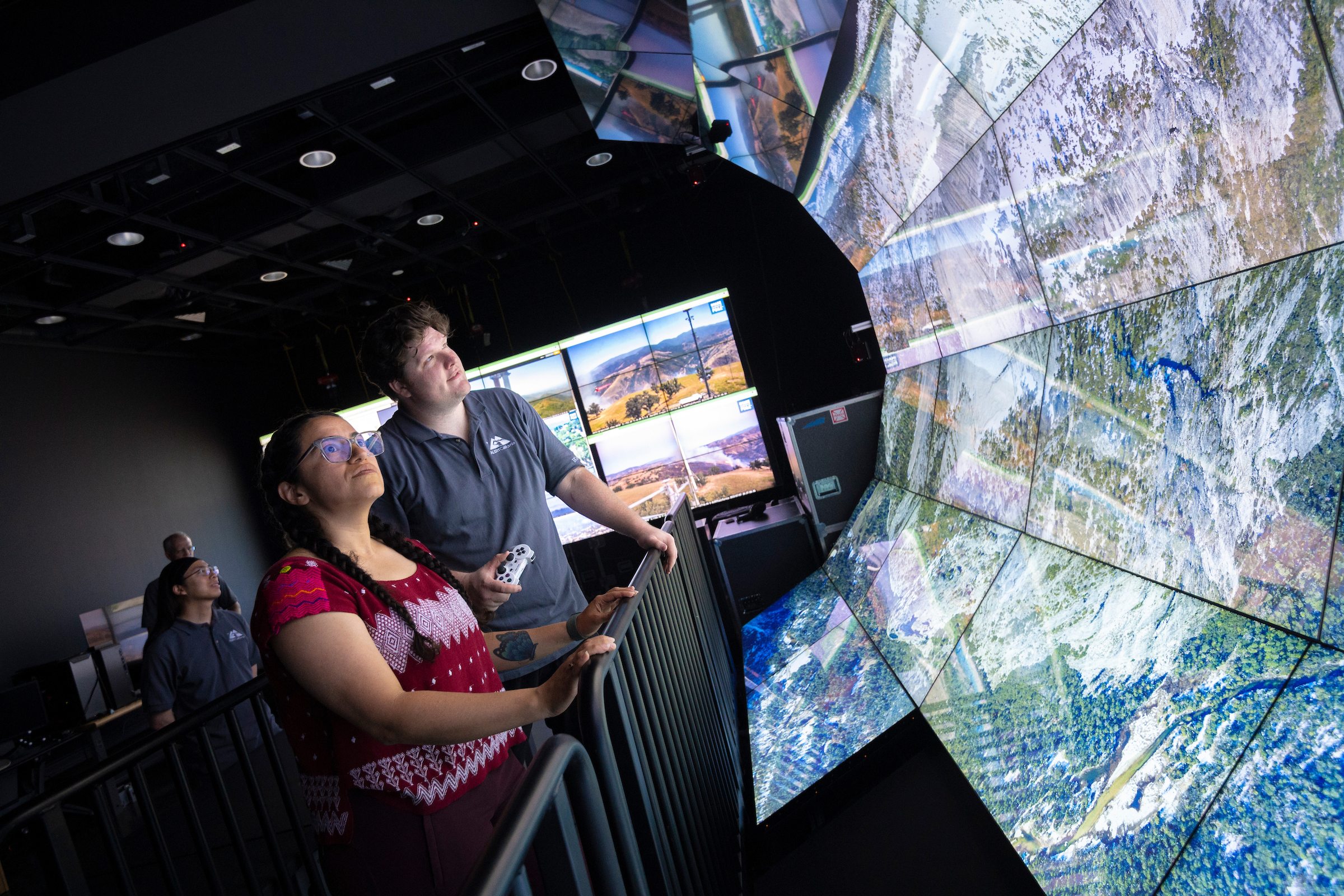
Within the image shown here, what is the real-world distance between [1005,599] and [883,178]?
180 centimetres

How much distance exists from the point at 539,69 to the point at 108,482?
5.83 metres

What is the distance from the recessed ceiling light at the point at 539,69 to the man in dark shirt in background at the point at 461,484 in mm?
2925

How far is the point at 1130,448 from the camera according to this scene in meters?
1.42

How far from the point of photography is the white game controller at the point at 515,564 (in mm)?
1898

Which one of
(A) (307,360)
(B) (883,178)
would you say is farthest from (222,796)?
(A) (307,360)

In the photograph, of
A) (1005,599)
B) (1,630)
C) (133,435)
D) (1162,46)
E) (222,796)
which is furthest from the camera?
(133,435)

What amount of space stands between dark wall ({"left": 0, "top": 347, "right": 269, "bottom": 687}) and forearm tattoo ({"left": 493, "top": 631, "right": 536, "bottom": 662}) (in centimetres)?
619

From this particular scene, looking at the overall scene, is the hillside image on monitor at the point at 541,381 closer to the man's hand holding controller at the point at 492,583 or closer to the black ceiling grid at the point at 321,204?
the black ceiling grid at the point at 321,204

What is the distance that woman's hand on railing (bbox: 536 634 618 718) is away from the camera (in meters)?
1.11

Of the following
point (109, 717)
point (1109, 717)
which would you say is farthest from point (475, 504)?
point (109, 717)

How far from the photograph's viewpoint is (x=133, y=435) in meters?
7.45

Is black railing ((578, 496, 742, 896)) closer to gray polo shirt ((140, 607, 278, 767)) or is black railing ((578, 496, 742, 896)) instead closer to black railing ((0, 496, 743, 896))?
black railing ((0, 496, 743, 896))

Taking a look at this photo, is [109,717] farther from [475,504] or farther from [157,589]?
[475,504]

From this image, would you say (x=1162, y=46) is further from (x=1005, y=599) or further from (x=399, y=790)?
(x=399, y=790)
